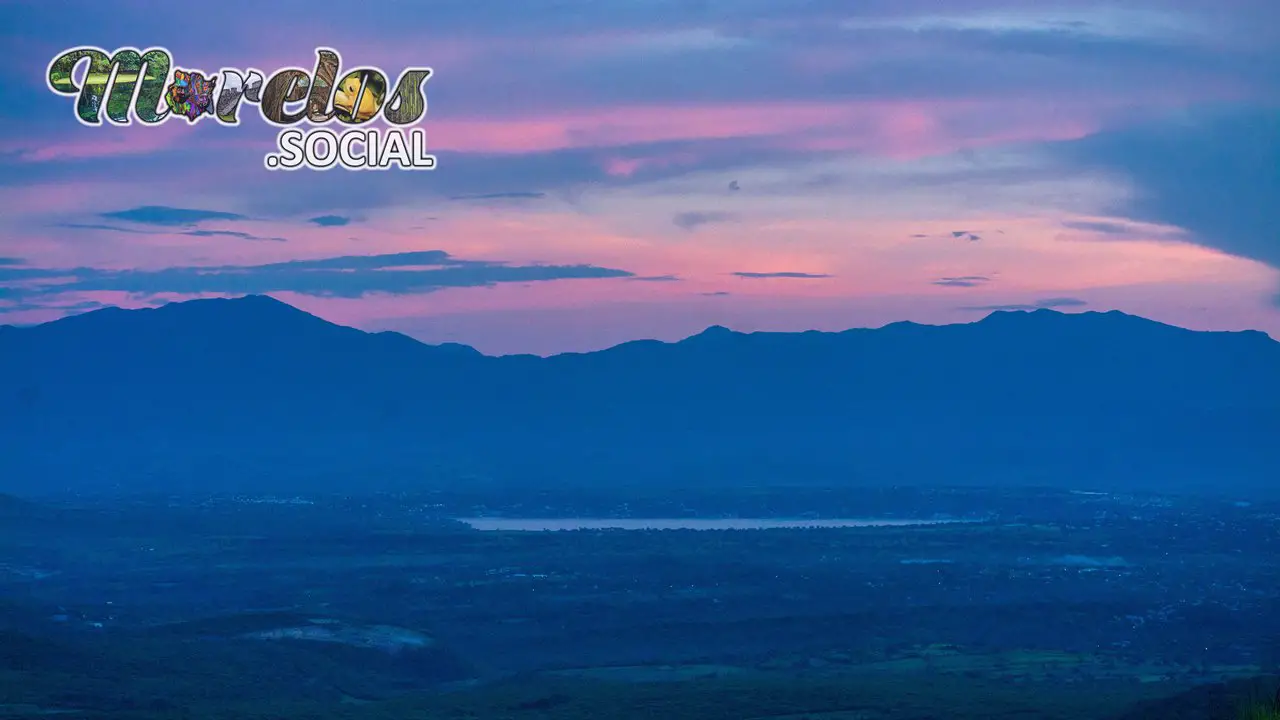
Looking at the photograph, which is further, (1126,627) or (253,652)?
(1126,627)

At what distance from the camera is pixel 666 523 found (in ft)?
539

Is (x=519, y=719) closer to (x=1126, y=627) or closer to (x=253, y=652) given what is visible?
(x=253, y=652)

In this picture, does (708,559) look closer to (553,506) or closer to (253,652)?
(253,652)

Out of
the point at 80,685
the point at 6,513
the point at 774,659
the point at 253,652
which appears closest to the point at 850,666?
the point at 774,659

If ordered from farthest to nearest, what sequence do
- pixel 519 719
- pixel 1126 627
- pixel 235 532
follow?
pixel 235 532 < pixel 1126 627 < pixel 519 719

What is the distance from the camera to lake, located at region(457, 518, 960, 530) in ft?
512

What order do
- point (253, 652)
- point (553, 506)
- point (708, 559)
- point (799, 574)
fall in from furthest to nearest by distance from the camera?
point (553, 506)
point (708, 559)
point (799, 574)
point (253, 652)

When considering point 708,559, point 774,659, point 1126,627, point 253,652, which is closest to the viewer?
point 253,652

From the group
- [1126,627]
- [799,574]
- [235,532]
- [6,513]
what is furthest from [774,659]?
[6,513]

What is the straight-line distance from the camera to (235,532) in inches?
5714

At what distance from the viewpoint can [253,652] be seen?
7212 centimetres

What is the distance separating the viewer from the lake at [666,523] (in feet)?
512

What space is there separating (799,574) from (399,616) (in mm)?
28057

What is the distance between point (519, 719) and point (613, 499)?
441 ft
